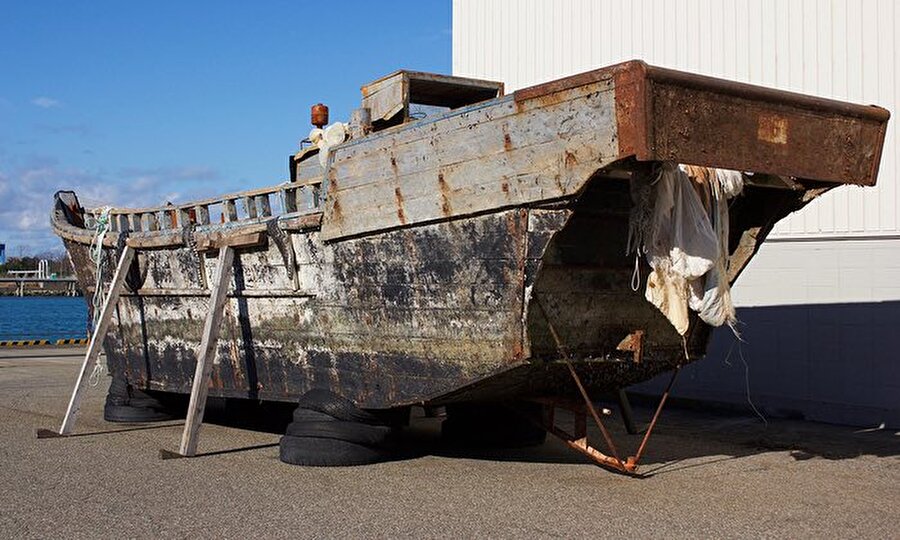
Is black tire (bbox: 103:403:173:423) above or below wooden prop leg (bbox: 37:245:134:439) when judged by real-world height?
below

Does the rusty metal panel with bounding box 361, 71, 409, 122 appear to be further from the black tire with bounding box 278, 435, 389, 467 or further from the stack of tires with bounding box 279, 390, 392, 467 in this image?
the black tire with bounding box 278, 435, 389, 467

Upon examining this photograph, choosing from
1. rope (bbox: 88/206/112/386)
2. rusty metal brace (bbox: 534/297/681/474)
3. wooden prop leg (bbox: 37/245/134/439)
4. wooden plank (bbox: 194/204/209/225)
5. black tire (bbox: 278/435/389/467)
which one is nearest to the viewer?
rusty metal brace (bbox: 534/297/681/474)

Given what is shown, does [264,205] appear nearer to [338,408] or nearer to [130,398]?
[338,408]

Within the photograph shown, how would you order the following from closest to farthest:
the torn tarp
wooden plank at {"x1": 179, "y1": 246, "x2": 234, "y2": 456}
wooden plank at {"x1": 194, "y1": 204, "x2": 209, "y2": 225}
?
the torn tarp < wooden plank at {"x1": 179, "y1": 246, "x2": 234, "y2": 456} < wooden plank at {"x1": 194, "y1": 204, "x2": 209, "y2": 225}

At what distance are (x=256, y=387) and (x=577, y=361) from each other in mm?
3391

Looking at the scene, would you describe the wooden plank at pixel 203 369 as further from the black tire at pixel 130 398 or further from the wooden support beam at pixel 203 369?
the black tire at pixel 130 398

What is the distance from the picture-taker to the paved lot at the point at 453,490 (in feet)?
20.1

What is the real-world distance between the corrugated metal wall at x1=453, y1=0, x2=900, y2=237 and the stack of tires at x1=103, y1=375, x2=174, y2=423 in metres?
6.82

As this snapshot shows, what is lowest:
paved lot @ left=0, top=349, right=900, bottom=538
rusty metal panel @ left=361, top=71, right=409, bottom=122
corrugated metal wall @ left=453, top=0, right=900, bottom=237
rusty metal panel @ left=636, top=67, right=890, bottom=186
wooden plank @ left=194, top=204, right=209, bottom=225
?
paved lot @ left=0, top=349, right=900, bottom=538

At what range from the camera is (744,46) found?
12039 millimetres

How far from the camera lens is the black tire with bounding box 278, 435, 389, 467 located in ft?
26.4

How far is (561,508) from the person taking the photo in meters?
6.63

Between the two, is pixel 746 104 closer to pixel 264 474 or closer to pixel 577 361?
pixel 577 361

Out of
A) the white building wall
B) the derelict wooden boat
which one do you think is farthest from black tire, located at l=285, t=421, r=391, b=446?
the white building wall
